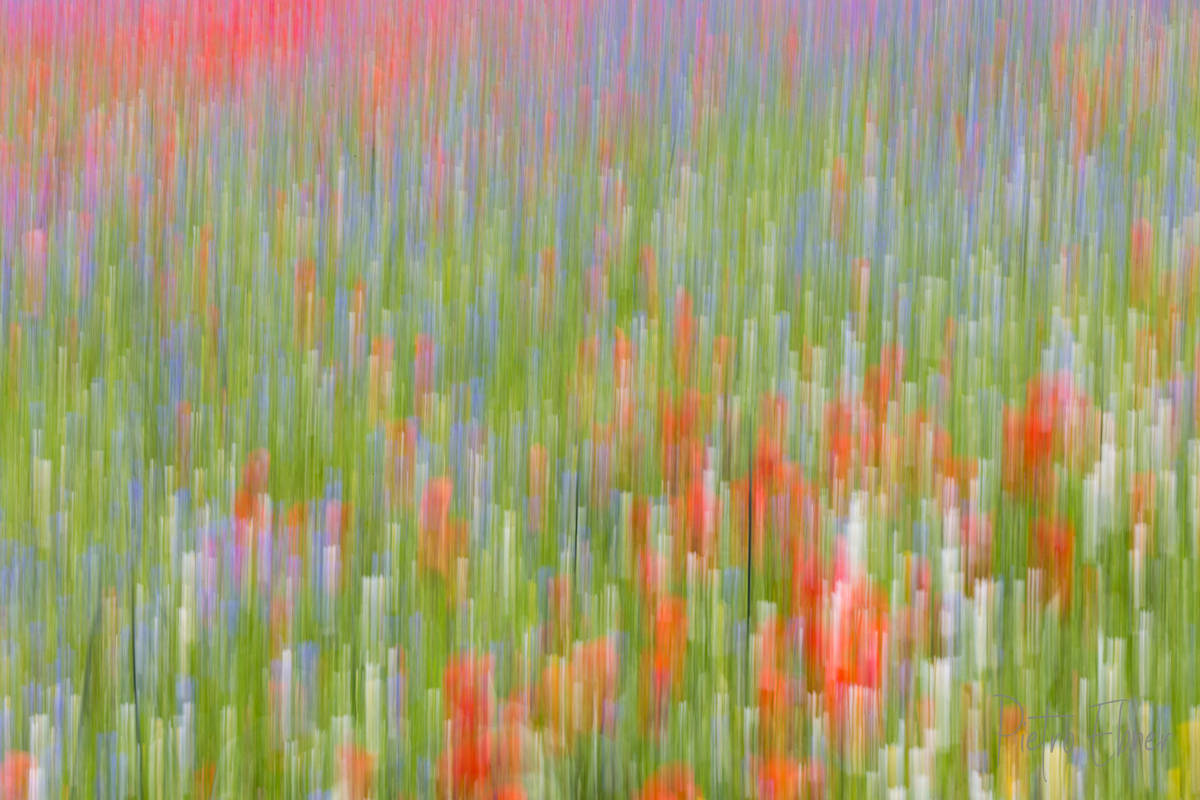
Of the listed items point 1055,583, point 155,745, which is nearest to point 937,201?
point 1055,583

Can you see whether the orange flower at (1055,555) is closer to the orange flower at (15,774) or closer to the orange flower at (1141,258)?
the orange flower at (1141,258)

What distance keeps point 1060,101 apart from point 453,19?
1.63m

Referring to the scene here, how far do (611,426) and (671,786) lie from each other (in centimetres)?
68

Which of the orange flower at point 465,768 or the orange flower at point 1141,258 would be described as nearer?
the orange flower at point 465,768

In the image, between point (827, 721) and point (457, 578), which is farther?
point (457, 578)

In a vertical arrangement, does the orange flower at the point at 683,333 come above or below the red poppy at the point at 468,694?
above

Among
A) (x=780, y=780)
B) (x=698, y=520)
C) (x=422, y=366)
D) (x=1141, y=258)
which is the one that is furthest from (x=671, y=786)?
(x=1141, y=258)

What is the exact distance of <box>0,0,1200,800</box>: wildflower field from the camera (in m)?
1.60

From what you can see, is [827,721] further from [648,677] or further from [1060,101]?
[1060,101]

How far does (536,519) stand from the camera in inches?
75.5

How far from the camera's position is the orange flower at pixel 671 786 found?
153 centimetres

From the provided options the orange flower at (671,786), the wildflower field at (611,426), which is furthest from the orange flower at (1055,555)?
the orange flower at (671,786)

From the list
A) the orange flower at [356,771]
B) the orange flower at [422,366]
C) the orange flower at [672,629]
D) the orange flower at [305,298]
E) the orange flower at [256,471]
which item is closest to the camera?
the orange flower at [356,771]

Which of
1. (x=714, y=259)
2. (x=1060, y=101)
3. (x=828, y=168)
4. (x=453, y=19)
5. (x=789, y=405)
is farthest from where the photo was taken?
(x=453, y=19)
